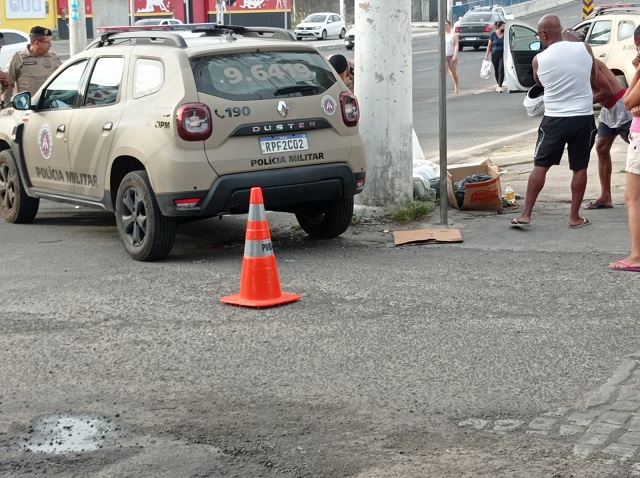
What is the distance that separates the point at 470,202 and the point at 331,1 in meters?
68.6

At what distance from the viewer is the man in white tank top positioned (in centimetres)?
947

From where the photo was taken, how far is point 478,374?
5812mm

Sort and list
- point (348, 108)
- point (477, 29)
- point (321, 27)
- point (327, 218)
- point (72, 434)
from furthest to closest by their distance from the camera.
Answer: point (321, 27) → point (477, 29) → point (327, 218) → point (348, 108) → point (72, 434)

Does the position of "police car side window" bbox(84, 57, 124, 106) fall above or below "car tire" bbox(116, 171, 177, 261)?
above

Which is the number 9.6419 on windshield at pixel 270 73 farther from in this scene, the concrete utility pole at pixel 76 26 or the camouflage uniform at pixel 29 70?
the concrete utility pole at pixel 76 26

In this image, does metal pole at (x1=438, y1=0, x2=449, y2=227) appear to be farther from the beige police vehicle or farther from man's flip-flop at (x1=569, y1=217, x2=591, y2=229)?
man's flip-flop at (x1=569, y1=217, x2=591, y2=229)

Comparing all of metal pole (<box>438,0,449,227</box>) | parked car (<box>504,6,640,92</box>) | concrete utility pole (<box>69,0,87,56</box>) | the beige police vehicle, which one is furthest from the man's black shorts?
concrete utility pole (<box>69,0,87,56</box>)

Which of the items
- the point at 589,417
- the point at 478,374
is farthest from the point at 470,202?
the point at 589,417

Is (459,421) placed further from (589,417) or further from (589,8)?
(589,8)

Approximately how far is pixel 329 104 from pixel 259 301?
2.27m

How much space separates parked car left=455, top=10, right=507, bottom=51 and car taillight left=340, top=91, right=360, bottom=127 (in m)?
38.7

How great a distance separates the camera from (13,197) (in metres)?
10.9

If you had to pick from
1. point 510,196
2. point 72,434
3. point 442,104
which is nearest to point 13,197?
point 442,104

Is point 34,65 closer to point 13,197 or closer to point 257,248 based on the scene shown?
point 13,197
